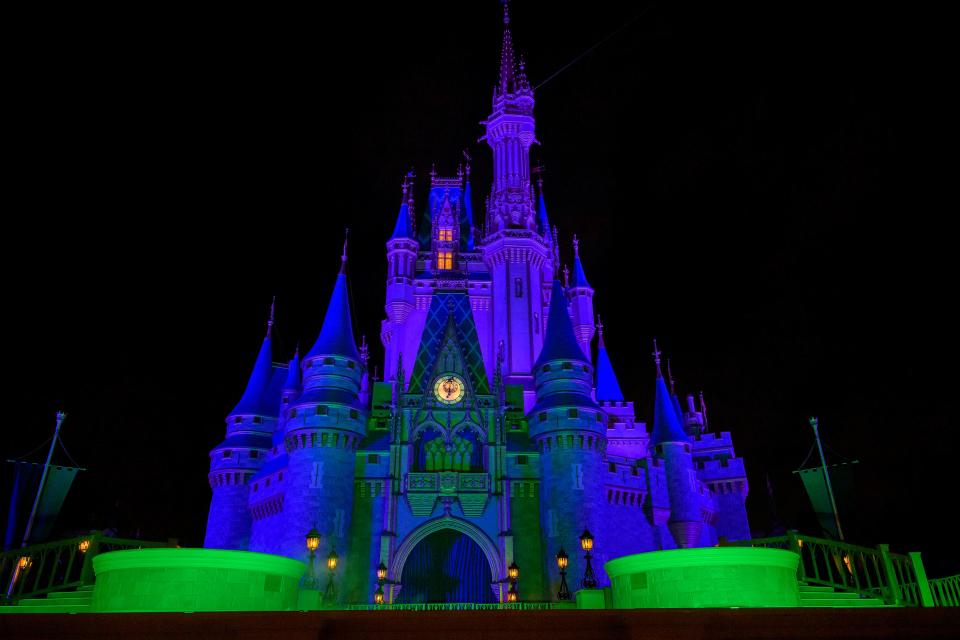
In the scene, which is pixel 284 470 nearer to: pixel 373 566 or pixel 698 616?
pixel 373 566

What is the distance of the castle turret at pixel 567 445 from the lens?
106 ft

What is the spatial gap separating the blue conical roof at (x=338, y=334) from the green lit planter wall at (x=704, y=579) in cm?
2654

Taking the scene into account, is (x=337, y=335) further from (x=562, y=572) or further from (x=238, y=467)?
Answer: (x=562, y=572)

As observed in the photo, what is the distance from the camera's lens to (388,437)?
3506 cm

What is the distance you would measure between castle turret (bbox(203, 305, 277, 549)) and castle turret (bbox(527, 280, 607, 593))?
17016 millimetres

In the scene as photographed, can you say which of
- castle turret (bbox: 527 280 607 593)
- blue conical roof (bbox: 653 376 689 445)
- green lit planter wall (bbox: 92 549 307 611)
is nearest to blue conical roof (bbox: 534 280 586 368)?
castle turret (bbox: 527 280 607 593)

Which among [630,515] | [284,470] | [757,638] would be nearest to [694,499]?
[630,515]

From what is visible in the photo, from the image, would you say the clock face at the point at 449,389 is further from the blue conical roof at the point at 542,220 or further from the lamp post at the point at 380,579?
the blue conical roof at the point at 542,220

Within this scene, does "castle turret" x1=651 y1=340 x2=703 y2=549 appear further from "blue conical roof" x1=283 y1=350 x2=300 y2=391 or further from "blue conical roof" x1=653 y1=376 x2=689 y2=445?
"blue conical roof" x1=283 y1=350 x2=300 y2=391

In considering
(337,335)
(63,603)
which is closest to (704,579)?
(63,603)

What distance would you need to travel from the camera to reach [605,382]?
49.2m

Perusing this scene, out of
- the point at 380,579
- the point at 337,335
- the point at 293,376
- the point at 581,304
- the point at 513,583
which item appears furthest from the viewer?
the point at 581,304

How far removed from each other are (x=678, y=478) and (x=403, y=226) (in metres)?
26.4

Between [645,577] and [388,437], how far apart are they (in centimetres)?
2412
